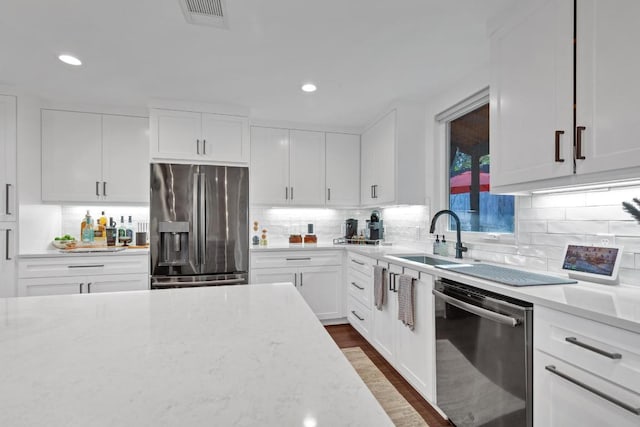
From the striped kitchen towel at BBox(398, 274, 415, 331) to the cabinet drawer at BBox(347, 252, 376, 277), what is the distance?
0.60 m

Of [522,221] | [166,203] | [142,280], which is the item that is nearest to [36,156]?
[166,203]

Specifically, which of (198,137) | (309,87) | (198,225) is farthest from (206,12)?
(198,225)

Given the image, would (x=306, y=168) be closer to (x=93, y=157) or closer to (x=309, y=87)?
(x=309, y=87)

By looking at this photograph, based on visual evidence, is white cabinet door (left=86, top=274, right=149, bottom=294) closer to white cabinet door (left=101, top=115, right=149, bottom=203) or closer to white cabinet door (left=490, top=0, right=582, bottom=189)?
white cabinet door (left=101, top=115, right=149, bottom=203)

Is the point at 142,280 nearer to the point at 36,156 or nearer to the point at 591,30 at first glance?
the point at 36,156

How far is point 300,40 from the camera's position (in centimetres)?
208

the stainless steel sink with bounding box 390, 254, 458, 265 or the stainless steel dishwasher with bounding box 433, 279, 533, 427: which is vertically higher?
the stainless steel sink with bounding box 390, 254, 458, 265

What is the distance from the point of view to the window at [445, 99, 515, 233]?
7.74 ft

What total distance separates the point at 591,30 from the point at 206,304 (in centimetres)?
189

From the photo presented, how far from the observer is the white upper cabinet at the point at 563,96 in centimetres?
124

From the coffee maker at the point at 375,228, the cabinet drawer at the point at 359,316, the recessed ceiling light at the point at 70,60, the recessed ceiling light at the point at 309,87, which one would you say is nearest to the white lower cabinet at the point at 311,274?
the cabinet drawer at the point at 359,316

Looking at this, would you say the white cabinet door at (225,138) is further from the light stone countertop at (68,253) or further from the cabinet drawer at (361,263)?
the cabinet drawer at (361,263)

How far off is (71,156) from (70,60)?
3.99ft

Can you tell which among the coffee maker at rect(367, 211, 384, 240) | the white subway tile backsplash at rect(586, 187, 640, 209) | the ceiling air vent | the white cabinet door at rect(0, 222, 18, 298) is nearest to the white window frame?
the white subway tile backsplash at rect(586, 187, 640, 209)
